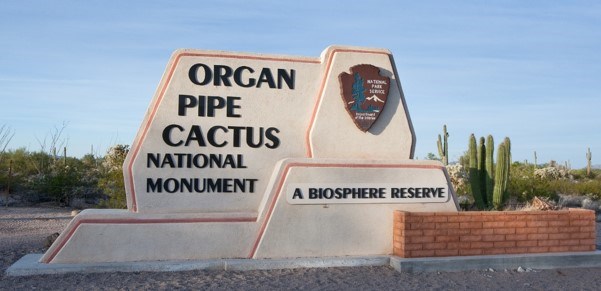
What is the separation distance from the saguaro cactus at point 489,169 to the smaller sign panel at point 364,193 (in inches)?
114

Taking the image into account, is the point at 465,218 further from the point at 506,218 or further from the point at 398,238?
A: the point at 398,238

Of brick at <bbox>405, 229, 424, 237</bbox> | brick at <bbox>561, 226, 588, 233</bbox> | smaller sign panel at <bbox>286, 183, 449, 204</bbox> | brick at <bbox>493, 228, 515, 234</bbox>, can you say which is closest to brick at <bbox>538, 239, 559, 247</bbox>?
brick at <bbox>561, 226, 588, 233</bbox>

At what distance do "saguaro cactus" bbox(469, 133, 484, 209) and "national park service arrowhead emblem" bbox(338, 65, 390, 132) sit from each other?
11.4 feet

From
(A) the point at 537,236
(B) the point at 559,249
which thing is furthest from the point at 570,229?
(A) the point at 537,236

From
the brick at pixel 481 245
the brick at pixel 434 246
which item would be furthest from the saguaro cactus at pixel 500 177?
the brick at pixel 434 246

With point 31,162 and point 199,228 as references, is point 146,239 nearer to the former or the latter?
point 199,228

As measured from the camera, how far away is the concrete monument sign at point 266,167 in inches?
381

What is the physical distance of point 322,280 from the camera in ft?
29.8

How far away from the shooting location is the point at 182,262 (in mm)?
9477

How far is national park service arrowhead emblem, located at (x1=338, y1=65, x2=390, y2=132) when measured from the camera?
10.6m

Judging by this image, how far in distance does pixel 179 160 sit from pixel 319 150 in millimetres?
2222

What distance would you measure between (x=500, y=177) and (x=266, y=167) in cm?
560

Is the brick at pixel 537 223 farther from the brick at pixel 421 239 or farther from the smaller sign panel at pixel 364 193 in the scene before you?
the brick at pixel 421 239

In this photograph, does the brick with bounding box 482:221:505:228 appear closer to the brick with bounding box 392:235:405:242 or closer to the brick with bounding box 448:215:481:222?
the brick with bounding box 448:215:481:222
